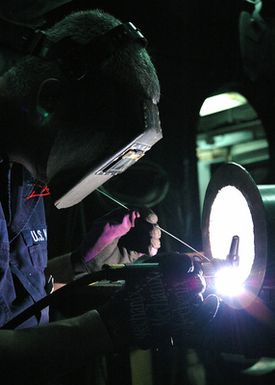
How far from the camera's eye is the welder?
128 cm

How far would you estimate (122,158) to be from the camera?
139 cm

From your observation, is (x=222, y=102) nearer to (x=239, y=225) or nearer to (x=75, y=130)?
(x=239, y=225)

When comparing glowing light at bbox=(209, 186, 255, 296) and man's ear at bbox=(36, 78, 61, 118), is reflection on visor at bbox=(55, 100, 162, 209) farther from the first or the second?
glowing light at bbox=(209, 186, 255, 296)

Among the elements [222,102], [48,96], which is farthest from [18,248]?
[222,102]

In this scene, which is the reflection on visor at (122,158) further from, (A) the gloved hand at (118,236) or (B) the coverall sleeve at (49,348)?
(A) the gloved hand at (118,236)

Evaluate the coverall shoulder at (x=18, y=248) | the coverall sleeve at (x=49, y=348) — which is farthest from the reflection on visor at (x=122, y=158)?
the coverall sleeve at (x=49, y=348)

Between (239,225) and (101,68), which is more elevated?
(101,68)

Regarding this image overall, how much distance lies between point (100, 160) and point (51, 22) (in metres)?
1.88

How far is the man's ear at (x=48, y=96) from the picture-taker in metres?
1.31

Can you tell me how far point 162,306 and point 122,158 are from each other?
48 cm

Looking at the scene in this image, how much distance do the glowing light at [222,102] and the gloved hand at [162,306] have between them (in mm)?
3197

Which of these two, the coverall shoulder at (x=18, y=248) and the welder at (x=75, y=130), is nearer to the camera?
the welder at (x=75, y=130)

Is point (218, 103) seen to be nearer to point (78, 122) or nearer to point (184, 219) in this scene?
point (184, 219)

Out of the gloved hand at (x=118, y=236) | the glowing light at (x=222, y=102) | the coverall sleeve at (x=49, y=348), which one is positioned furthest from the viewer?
the glowing light at (x=222, y=102)
